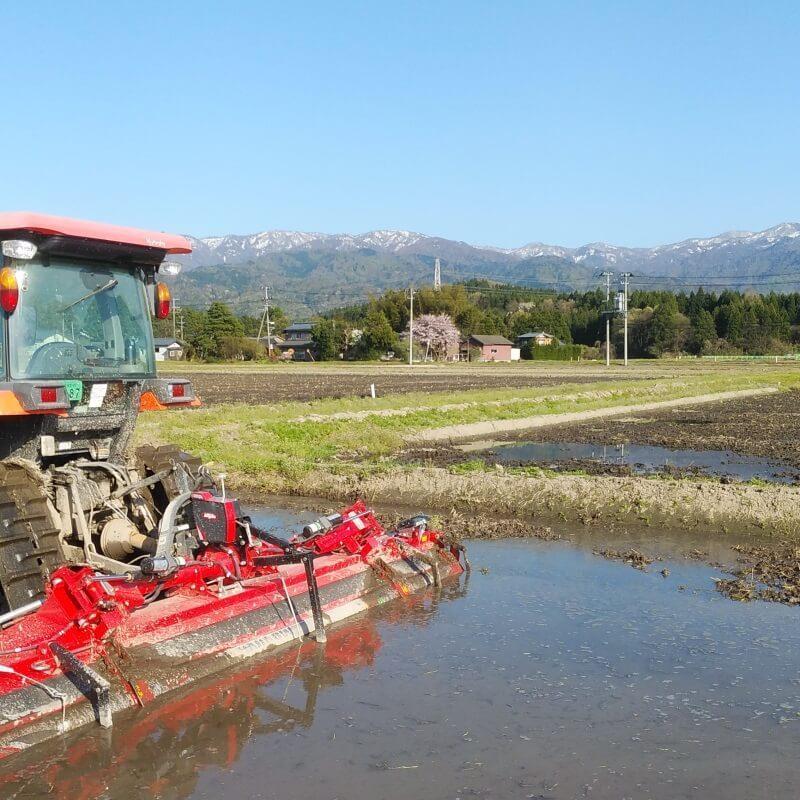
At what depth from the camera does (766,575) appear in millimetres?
8820

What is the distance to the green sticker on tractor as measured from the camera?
6.46 m

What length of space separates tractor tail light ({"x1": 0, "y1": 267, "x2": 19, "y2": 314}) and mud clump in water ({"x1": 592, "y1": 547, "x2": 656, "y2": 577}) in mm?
6230

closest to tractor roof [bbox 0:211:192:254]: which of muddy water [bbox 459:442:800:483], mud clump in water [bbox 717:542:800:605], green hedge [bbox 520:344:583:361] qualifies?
mud clump in water [bbox 717:542:800:605]

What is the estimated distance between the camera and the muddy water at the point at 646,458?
1611cm

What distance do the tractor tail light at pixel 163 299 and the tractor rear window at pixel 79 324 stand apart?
0.34 ft

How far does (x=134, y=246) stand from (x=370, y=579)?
3.15 metres

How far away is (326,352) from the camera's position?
96.0 metres

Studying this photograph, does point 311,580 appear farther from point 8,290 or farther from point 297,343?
point 297,343

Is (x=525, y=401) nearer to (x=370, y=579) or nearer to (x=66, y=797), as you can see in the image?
(x=370, y=579)

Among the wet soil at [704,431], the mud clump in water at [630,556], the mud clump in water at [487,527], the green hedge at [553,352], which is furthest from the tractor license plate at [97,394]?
the green hedge at [553,352]

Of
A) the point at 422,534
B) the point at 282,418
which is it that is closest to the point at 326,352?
the point at 282,418

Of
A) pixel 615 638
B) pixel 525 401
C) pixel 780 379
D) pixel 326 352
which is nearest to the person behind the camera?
pixel 615 638

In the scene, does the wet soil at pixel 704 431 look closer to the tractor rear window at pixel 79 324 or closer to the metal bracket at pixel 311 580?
the metal bracket at pixel 311 580

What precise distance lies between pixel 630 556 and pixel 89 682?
19.9 feet
